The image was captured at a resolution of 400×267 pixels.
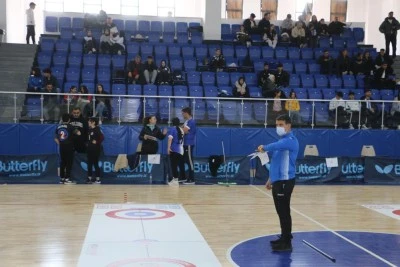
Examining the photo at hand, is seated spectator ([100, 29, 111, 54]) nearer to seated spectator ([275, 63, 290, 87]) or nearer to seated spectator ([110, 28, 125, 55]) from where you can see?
seated spectator ([110, 28, 125, 55])

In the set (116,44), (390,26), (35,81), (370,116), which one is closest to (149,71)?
(116,44)

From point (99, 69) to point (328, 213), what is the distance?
40.5 feet

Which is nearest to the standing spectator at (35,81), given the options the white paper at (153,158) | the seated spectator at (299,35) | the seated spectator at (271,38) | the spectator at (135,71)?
the spectator at (135,71)

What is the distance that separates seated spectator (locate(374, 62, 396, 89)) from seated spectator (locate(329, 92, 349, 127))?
4.22m

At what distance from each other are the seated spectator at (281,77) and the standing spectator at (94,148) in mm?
8429

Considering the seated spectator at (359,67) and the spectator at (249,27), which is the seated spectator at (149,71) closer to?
the spectator at (249,27)

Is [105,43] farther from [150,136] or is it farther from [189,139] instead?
[189,139]

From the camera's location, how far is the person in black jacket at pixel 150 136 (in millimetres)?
16734

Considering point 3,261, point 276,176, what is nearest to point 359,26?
point 276,176

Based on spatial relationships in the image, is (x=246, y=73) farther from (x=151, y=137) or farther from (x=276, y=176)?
(x=276, y=176)

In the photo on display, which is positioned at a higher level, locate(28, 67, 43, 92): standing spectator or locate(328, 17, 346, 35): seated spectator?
locate(328, 17, 346, 35): seated spectator

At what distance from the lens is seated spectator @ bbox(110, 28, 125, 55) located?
23500 millimetres

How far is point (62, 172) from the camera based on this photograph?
640 inches

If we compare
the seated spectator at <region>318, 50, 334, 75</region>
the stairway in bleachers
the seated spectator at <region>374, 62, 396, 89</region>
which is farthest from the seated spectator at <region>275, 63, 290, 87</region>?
the stairway in bleachers
